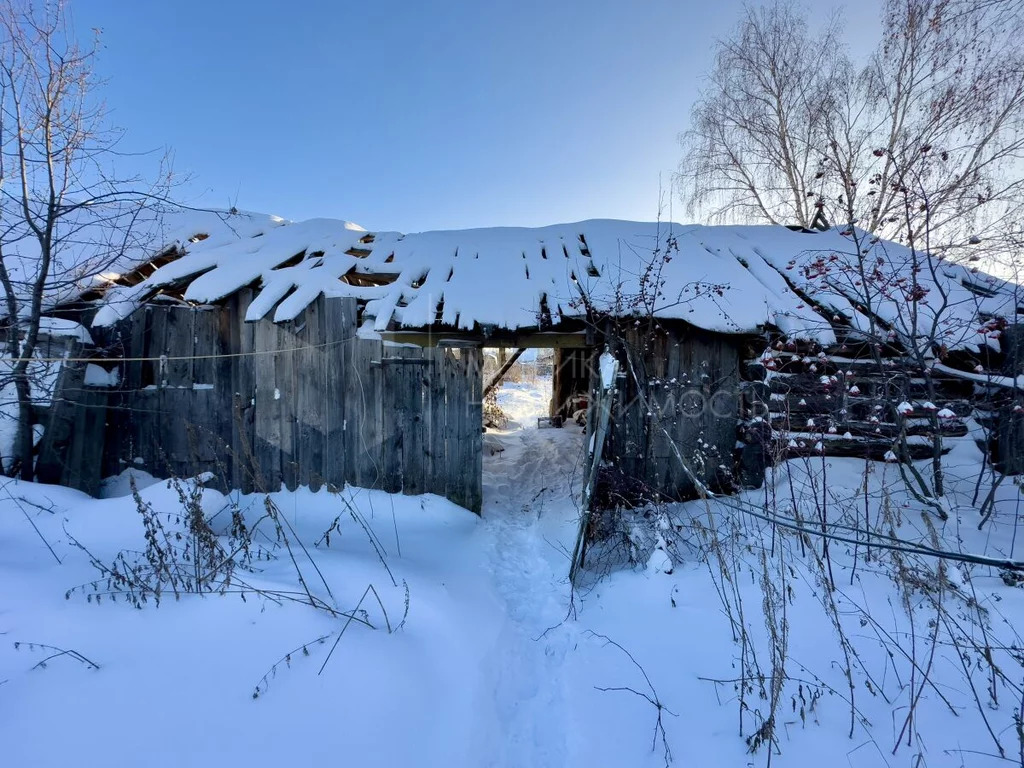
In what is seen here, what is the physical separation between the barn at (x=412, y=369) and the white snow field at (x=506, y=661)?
124cm

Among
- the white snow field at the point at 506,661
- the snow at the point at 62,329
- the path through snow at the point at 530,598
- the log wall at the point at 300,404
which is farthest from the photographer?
the log wall at the point at 300,404

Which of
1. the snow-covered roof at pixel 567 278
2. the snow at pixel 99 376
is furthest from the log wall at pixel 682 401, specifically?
the snow at pixel 99 376

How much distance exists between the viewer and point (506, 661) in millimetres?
2787

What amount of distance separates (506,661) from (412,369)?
326 centimetres

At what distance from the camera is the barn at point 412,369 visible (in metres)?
4.76

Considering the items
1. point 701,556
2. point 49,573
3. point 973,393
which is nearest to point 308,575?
point 49,573

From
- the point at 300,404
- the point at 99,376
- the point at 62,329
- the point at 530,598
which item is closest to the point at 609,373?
the point at 530,598

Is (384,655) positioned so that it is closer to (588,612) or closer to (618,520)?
(588,612)

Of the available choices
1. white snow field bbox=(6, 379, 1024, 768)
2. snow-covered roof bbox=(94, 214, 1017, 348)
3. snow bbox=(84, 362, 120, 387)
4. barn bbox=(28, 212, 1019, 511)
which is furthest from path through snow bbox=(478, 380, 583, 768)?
snow bbox=(84, 362, 120, 387)

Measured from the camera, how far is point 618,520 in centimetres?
423

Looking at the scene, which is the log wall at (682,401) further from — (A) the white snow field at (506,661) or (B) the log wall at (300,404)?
(B) the log wall at (300,404)

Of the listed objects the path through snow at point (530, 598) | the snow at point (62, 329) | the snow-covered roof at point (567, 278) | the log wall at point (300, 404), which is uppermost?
the snow-covered roof at point (567, 278)

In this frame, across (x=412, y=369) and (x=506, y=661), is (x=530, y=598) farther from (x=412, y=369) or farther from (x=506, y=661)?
(x=412, y=369)

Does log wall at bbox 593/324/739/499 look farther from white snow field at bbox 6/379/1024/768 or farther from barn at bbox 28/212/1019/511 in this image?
white snow field at bbox 6/379/1024/768
